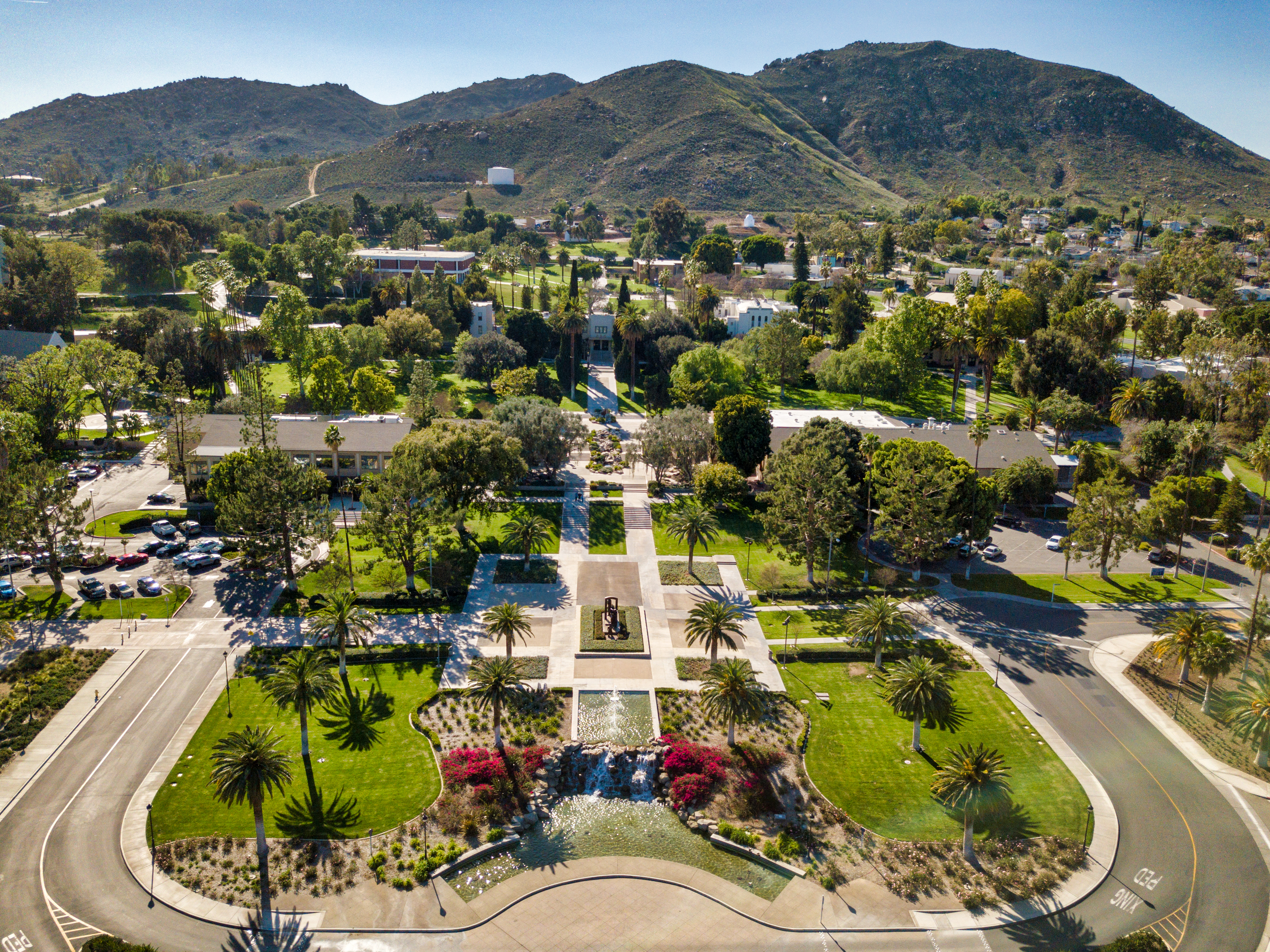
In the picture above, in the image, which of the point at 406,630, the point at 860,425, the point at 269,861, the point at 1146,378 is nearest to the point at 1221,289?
the point at 1146,378

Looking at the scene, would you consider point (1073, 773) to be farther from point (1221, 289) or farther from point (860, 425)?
point (1221, 289)

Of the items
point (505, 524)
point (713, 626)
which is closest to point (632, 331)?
point (505, 524)

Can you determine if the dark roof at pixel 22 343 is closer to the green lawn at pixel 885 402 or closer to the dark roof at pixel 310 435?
the dark roof at pixel 310 435

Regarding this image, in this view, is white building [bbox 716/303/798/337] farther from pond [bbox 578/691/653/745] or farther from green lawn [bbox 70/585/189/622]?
green lawn [bbox 70/585/189/622]

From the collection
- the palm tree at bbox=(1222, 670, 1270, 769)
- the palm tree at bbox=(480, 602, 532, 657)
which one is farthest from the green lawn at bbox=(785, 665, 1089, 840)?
the palm tree at bbox=(480, 602, 532, 657)

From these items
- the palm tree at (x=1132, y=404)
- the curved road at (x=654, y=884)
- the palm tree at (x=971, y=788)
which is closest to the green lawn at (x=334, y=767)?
the curved road at (x=654, y=884)
